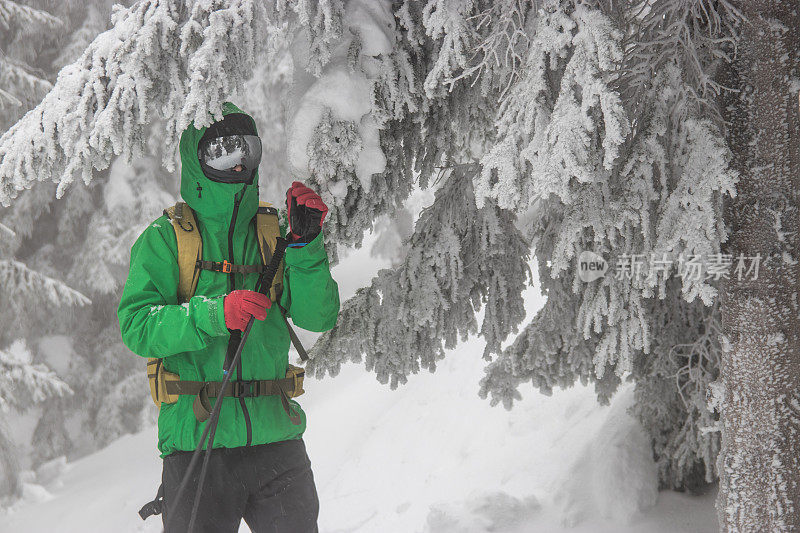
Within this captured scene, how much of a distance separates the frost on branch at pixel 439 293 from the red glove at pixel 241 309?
1923 mm

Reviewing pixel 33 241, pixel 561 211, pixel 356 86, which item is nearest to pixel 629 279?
pixel 561 211

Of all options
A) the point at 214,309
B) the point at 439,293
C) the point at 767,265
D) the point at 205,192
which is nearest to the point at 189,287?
the point at 214,309

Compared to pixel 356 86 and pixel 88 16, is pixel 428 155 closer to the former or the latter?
pixel 356 86

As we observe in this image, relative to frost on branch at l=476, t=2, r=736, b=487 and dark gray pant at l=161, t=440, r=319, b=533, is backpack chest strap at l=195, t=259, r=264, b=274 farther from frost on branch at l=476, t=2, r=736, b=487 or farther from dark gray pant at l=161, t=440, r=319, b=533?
frost on branch at l=476, t=2, r=736, b=487

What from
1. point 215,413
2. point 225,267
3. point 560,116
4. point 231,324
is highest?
point 560,116

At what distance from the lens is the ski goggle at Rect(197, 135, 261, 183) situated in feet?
9.61

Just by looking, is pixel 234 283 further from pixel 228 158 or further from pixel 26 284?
pixel 26 284

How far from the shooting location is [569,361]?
17.1ft

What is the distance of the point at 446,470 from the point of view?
8.67 m

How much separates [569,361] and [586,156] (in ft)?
9.27

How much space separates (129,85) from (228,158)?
0.70 meters

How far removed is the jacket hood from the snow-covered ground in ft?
15.2

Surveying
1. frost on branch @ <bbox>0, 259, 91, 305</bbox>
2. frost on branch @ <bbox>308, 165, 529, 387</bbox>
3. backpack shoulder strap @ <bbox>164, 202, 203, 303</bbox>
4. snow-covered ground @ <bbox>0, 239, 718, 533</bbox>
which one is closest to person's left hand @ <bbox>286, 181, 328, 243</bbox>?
backpack shoulder strap @ <bbox>164, 202, 203, 303</bbox>

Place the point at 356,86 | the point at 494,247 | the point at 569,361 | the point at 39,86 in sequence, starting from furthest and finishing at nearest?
the point at 39,86
the point at 569,361
the point at 494,247
the point at 356,86
